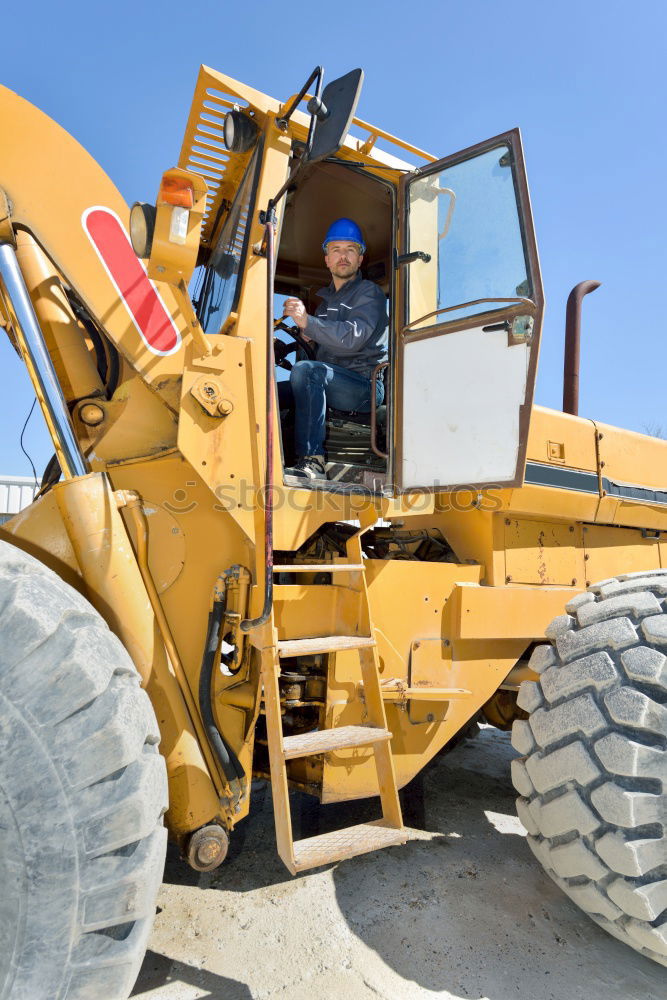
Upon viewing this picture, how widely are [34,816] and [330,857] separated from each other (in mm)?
956

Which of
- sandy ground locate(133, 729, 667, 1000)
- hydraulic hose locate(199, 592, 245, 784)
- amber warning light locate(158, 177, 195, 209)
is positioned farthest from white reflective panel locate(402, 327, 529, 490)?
sandy ground locate(133, 729, 667, 1000)

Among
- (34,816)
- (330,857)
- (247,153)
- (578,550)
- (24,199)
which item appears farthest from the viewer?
(578,550)

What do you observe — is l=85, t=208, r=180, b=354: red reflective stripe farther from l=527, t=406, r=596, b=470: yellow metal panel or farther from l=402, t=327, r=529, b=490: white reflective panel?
l=527, t=406, r=596, b=470: yellow metal panel

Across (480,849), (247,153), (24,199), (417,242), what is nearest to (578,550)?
(480,849)

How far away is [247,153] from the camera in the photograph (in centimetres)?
295

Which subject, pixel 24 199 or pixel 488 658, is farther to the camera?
pixel 488 658

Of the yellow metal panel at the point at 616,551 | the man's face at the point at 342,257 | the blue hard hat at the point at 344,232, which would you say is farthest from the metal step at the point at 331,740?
the blue hard hat at the point at 344,232

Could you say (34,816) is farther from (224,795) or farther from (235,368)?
(235,368)

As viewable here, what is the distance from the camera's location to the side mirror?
2107 mm

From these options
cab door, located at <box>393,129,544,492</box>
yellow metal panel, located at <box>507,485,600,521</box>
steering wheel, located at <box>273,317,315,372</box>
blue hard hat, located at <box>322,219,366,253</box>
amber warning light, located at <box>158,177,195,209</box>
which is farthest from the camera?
steering wheel, located at <box>273,317,315,372</box>

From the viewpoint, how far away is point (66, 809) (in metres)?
1.68

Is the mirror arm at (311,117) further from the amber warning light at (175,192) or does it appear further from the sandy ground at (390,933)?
the sandy ground at (390,933)

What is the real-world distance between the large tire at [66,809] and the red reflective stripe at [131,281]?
3.22 ft

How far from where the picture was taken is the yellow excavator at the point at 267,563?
1731 millimetres
